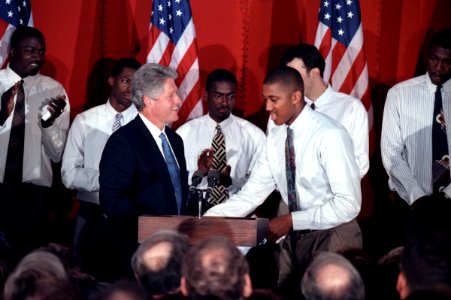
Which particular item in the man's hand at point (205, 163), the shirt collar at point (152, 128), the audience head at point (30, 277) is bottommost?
the man's hand at point (205, 163)

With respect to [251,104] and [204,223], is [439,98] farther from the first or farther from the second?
[204,223]

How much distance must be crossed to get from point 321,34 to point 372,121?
0.96 meters

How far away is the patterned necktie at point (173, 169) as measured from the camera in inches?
218

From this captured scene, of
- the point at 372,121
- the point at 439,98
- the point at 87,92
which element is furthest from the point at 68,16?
the point at 439,98

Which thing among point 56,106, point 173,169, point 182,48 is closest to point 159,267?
point 173,169

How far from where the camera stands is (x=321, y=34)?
309 inches

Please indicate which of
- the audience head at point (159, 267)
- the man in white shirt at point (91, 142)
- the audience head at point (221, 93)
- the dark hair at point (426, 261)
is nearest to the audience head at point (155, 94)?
the man in white shirt at point (91, 142)

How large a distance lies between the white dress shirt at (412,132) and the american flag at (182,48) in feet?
6.49

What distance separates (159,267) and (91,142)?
11.5 feet

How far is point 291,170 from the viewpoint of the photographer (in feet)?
18.0

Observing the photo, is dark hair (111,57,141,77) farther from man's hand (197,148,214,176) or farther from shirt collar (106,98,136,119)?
man's hand (197,148,214,176)

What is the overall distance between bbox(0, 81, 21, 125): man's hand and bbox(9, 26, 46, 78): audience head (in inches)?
6.5

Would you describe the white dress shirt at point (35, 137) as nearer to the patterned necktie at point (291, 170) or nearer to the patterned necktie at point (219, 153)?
the patterned necktie at point (219, 153)

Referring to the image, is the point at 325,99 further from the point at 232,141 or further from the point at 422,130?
the point at 232,141
